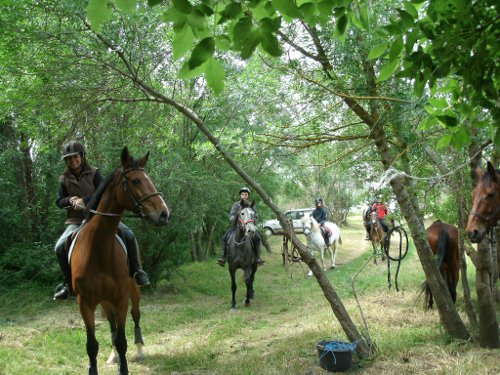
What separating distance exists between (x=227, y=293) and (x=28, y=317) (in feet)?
17.8

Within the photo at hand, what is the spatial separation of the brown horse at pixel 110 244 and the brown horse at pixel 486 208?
125 inches

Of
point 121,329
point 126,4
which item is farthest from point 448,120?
point 121,329

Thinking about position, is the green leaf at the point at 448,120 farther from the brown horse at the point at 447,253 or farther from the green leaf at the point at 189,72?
the brown horse at the point at 447,253

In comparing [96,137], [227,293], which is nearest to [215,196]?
[227,293]

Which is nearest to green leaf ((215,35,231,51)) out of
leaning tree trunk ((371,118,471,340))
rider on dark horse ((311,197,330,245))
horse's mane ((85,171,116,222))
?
horse's mane ((85,171,116,222))

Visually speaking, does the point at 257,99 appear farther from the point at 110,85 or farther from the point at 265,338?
the point at 265,338

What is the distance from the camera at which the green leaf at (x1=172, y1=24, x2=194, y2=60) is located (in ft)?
4.87

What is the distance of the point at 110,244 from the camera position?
16.7 feet

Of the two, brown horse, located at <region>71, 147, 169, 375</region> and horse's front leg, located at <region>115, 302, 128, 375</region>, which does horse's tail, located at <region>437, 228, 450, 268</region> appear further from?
horse's front leg, located at <region>115, 302, 128, 375</region>

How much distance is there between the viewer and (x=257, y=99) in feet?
20.9

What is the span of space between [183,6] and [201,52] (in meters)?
0.16

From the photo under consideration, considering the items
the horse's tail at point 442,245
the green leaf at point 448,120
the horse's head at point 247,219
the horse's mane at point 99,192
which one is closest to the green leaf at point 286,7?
the green leaf at point 448,120

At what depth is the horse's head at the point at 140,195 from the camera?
4.61m

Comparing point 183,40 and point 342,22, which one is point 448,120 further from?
point 183,40
